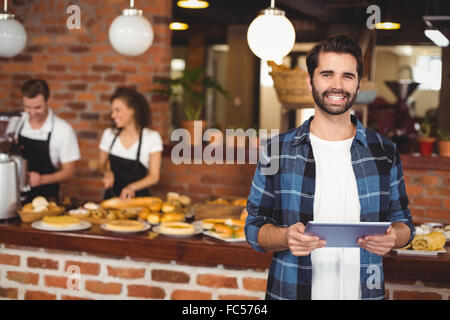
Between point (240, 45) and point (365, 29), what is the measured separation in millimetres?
3868

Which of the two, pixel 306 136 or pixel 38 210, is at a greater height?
pixel 306 136

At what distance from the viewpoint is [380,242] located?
5.74 feet

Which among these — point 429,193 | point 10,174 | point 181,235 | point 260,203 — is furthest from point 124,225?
point 429,193

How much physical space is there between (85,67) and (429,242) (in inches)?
136

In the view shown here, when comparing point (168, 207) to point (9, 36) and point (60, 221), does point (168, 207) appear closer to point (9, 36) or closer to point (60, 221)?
point (60, 221)

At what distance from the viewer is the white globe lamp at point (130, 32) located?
309 cm

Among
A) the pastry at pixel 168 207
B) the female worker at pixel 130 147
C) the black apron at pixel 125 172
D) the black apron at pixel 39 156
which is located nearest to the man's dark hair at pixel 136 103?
the female worker at pixel 130 147

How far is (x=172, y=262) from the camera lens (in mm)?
2746

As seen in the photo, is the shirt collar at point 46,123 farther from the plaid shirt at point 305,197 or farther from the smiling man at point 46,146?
the plaid shirt at point 305,197

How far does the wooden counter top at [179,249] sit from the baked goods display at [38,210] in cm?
10

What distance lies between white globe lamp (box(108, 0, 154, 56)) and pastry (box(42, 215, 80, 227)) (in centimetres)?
99

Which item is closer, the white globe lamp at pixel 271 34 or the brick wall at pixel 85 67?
the white globe lamp at pixel 271 34
